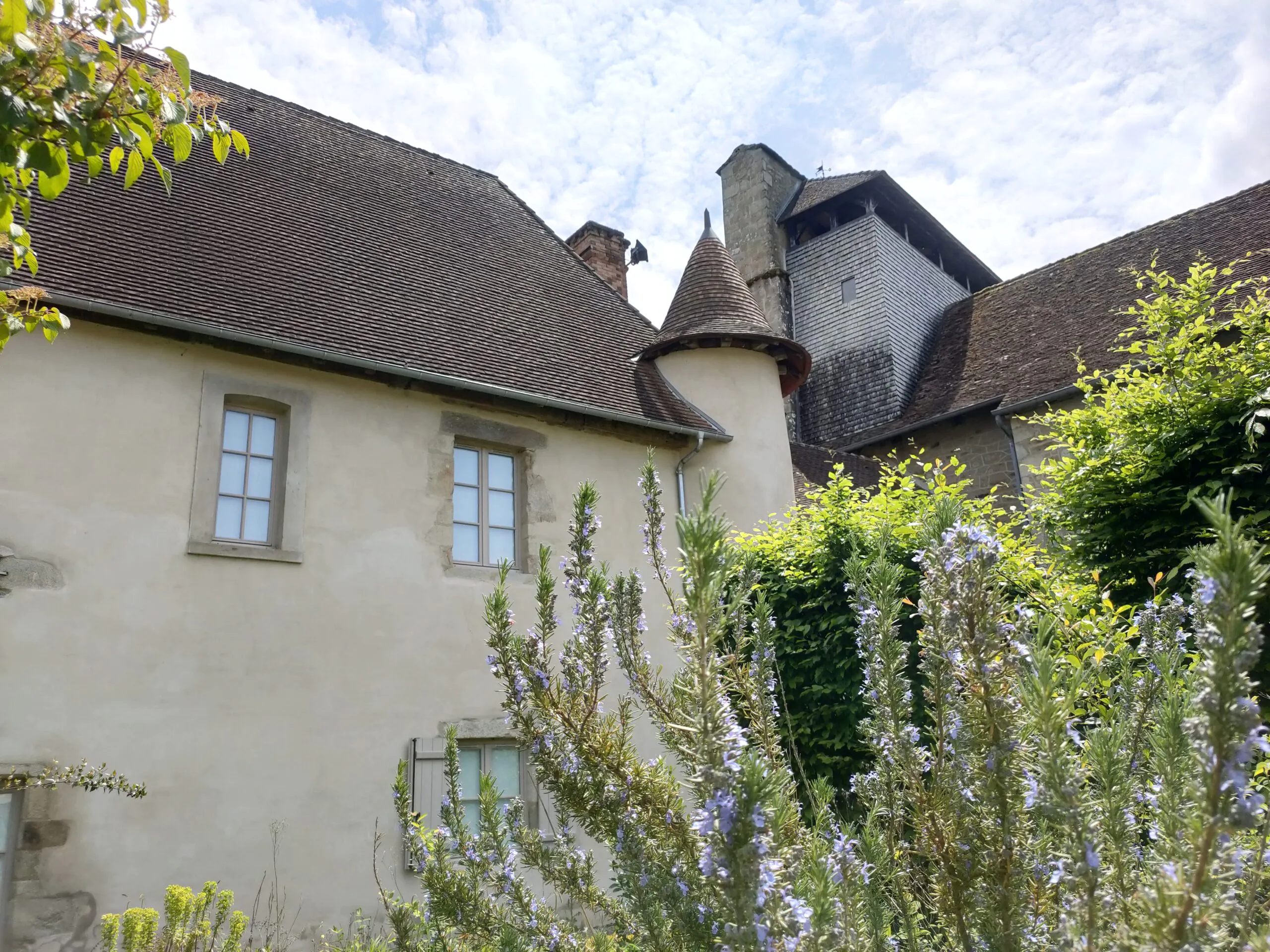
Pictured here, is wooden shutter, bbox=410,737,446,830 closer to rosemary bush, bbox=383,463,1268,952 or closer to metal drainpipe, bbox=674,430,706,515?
metal drainpipe, bbox=674,430,706,515

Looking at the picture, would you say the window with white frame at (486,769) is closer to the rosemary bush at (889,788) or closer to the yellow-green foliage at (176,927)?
the yellow-green foliage at (176,927)

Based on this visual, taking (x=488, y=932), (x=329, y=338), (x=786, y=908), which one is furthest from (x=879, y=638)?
(x=329, y=338)

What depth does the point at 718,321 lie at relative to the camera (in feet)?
37.4

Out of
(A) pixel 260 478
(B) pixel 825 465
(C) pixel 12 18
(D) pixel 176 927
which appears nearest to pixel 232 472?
(A) pixel 260 478

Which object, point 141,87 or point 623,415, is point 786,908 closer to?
point 141,87

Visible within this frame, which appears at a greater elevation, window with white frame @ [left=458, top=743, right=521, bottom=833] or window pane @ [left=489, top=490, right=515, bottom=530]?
window pane @ [left=489, top=490, right=515, bottom=530]

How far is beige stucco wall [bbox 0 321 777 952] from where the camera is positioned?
6367 millimetres

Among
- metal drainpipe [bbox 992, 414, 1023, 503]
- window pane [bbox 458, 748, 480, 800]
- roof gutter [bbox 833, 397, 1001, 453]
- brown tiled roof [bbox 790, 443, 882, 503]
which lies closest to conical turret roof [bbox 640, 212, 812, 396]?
brown tiled roof [bbox 790, 443, 882, 503]

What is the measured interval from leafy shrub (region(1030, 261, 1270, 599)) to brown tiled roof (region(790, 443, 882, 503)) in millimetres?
7899

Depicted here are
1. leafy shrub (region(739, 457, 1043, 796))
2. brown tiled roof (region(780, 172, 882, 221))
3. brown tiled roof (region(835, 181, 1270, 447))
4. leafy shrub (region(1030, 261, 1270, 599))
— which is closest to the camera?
leafy shrub (region(1030, 261, 1270, 599))

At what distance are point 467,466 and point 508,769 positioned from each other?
2.80m

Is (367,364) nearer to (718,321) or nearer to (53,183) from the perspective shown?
(718,321)

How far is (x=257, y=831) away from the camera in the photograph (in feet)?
22.4

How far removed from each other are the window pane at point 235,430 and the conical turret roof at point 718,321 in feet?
16.5
